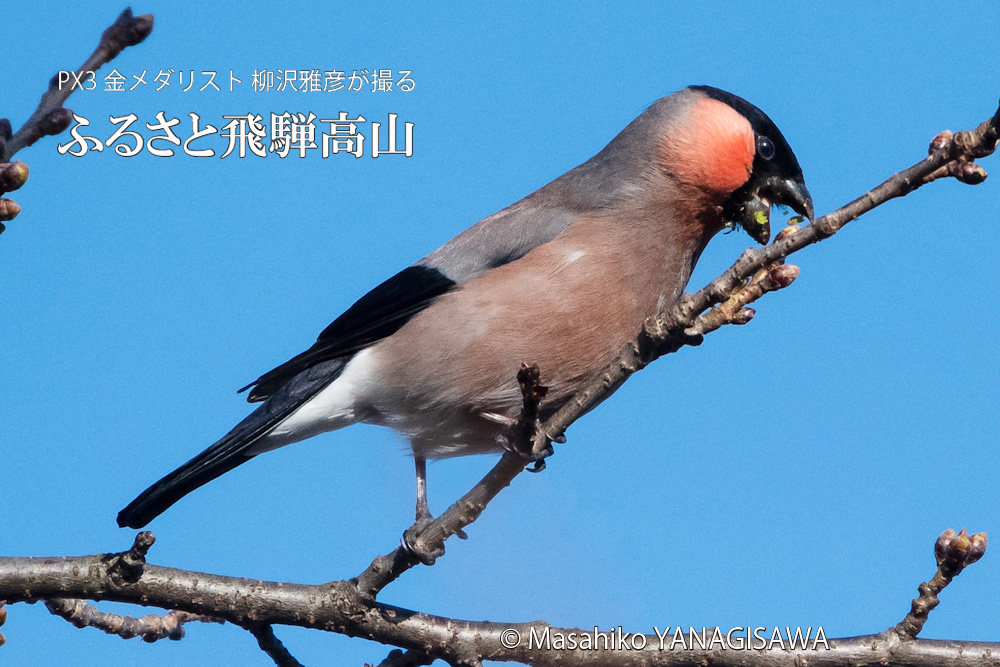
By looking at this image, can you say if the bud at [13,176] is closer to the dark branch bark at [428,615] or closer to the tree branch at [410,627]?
the dark branch bark at [428,615]

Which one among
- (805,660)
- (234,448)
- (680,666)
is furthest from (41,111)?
(805,660)

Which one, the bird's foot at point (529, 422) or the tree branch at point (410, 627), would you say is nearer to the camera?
the bird's foot at point (529, 422)

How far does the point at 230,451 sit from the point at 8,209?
80.9 inches

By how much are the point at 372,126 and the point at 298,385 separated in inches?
54.3

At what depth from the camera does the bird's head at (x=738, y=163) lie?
469 cm

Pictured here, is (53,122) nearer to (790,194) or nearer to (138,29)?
(138,29)

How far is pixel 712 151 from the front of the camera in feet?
15.5

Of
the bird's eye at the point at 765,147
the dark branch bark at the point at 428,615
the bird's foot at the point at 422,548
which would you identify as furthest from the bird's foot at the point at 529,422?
the bird's eye at the point at 765,147

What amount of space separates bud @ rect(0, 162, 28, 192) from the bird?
1916mm

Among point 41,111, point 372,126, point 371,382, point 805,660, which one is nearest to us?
point 41,111

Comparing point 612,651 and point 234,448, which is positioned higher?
point 234,448

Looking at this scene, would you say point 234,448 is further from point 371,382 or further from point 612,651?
point 612,651

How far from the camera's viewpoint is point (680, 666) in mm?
3416

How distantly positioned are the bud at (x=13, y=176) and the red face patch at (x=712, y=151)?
10.4ft
